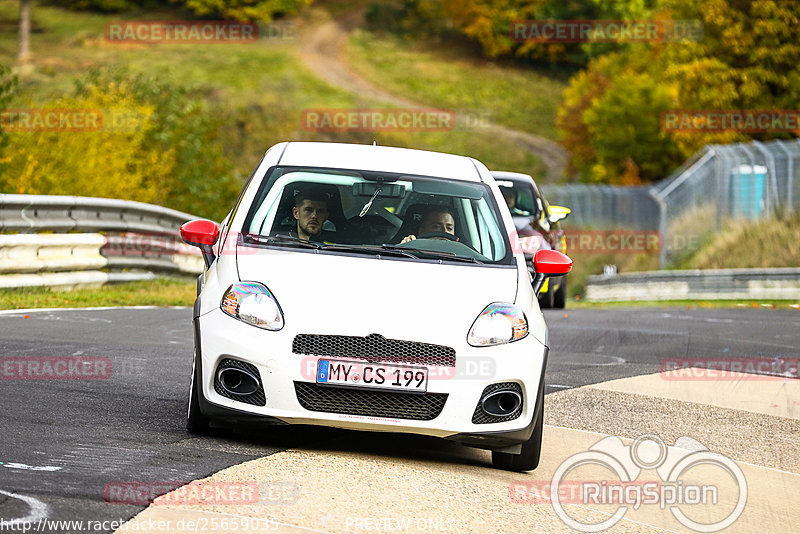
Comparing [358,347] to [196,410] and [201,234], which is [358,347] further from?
[201,234]

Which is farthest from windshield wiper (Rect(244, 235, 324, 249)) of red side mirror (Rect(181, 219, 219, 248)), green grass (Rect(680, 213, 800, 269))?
green grass (Rect(680, 213, 800, 269))

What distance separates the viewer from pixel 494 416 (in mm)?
7020

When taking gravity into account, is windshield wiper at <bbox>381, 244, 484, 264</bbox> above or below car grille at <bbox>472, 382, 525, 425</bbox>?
above

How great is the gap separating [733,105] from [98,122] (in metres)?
28.9

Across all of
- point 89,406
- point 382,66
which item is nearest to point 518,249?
point 89,406

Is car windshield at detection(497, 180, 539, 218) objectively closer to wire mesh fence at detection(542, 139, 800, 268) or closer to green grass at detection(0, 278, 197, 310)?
green grass at detection(0, 278, 197, 310)

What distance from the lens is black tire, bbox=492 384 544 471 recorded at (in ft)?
23.7

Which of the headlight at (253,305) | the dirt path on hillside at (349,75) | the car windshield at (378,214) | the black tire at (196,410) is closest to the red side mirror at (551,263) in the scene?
the car windshield at (378,214)

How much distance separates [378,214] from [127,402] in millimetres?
1935

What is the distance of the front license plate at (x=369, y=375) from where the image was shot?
22.1ft

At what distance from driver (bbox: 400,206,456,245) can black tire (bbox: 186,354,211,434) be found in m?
1.65

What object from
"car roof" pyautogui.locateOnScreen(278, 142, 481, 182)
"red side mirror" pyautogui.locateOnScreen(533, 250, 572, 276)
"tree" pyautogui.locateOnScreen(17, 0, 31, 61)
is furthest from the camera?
"tree" pyautogui.locateOnScreen(17, 0, 31, 61)

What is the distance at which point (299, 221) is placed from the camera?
8.00 metres

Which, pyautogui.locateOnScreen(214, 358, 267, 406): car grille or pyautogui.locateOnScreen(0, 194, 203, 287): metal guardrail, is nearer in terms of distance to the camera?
pyautogui.locateOnScreen(214, 358, 267, 406): car grille
